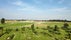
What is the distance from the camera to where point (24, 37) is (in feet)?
204

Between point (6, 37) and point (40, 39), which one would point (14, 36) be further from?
point (40, 39)

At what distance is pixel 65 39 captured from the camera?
68.6m

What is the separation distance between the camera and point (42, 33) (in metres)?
71.9

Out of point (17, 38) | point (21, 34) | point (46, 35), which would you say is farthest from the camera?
point (46, 35)

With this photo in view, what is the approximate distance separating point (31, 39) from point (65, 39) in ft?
59.0

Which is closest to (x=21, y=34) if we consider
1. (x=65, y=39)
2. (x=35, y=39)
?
(x=35, y=39)

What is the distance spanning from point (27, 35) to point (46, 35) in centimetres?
1130

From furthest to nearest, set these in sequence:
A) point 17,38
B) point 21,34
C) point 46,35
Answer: point 46,35, point 21,34, point 17,38

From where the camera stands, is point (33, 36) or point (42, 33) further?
point (42, 33)

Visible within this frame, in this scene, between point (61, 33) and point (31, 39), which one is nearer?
point (31, 39)

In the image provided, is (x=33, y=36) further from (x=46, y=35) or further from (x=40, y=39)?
(x=46, y=35)

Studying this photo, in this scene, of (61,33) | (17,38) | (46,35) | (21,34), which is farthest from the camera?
(61,33)

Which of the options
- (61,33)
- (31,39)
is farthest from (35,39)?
(61,33)

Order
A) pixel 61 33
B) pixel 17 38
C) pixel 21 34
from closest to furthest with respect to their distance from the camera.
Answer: pixel 17 38 → pixel 21 34 → pixel 61 33
